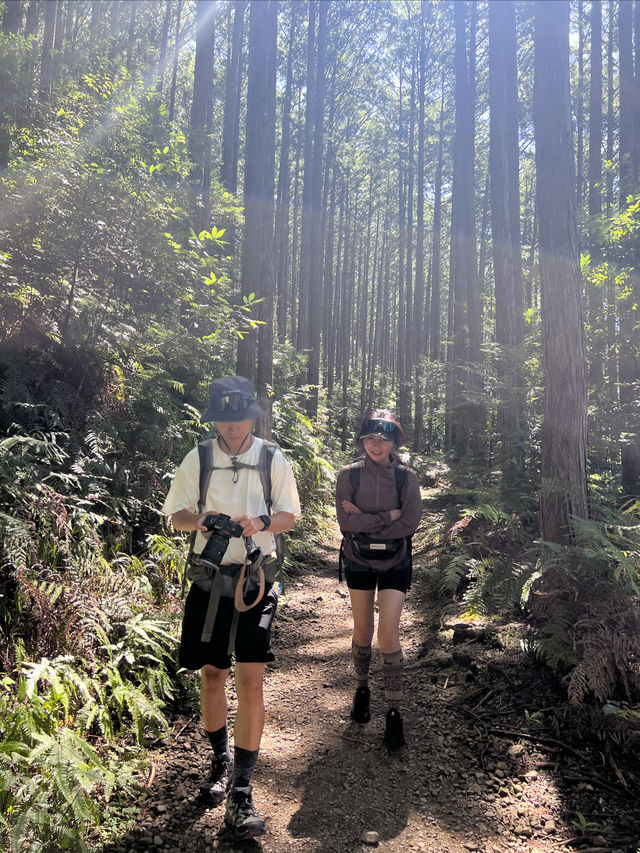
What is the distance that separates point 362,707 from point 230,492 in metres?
2.10

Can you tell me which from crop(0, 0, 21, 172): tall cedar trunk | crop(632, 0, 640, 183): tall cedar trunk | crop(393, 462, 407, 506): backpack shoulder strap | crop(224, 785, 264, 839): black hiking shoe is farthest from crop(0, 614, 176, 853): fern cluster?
crop(632, 0, 640, 183): tall cedar trunk

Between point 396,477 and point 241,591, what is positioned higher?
point 396,477

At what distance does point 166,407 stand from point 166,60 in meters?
21.7

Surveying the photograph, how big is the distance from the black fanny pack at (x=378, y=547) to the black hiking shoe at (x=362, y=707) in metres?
1.05

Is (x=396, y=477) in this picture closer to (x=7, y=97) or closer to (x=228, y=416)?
(x=228, y=416)

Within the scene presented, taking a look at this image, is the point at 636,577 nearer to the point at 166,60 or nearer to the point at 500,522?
the point at 500,522

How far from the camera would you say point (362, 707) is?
3.83 meters

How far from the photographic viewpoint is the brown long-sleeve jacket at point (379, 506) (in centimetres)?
360

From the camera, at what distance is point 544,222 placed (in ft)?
18.8

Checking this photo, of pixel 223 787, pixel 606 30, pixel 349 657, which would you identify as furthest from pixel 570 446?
pixel 606 30

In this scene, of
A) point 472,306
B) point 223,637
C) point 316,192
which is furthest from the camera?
point 316,192

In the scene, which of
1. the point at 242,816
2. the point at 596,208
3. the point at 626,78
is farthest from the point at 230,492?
the point at 626,78

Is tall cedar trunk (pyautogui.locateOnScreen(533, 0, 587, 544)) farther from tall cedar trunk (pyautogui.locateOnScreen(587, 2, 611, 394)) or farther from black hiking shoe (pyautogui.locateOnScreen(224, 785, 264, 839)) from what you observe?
tall cedar trunk (pyautogui.locateOnScreen(587, 2, 611, 394))

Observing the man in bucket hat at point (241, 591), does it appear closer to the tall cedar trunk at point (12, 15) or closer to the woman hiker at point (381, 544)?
the woman hiker at point (381, 544)
